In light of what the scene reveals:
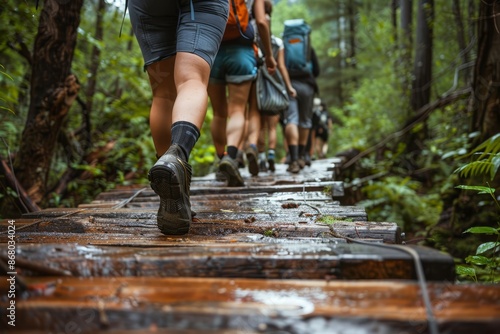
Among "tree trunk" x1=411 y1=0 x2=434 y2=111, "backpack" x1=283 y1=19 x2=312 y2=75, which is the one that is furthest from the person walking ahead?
"tree trunk" x1=411 y1=0 x2=434 y2=111

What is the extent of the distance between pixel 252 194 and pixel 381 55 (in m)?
12.2

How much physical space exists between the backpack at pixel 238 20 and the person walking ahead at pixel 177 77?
30.7 inches

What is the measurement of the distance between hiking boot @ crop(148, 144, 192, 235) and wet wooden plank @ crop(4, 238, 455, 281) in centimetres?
63

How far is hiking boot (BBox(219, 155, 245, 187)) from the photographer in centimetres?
402

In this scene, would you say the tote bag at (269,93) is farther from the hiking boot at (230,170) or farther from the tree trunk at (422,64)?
the tree trunk at (422,64)

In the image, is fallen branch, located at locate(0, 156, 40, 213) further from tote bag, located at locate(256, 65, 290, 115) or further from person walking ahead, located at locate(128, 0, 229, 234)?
tote bag, located at locate(256, 65, 290, 115)

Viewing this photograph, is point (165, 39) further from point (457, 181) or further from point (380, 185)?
point (380, 185)

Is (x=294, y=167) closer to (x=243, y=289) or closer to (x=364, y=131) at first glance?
(x=243, y=289)

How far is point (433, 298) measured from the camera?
1136 millimetres

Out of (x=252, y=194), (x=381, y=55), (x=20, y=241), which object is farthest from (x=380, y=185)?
(x=381, y=55)

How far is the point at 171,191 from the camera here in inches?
82.1

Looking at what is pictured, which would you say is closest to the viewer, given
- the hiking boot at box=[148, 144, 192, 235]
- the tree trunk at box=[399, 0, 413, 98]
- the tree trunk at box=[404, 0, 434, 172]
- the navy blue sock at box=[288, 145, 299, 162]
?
the hiking boot at box=[148, 144, 192, 235]

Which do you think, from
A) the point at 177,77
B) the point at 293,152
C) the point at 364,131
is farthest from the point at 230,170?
the point at 364,131

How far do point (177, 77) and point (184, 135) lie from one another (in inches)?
16.5
